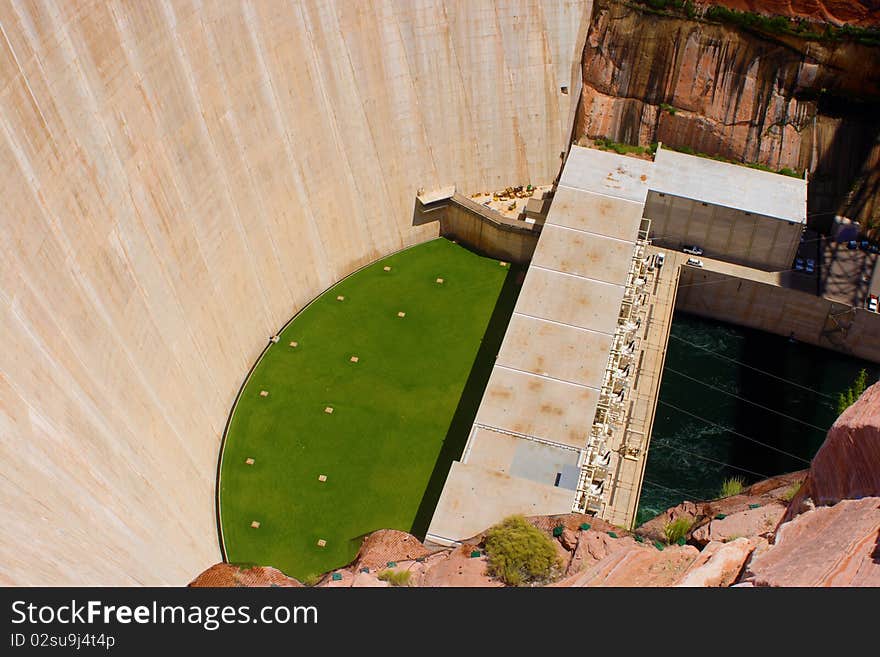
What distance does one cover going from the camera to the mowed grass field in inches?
1382

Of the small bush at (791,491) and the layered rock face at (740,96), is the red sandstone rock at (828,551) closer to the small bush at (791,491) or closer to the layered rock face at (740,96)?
the small bush at (791,491)

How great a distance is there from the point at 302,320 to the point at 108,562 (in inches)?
724

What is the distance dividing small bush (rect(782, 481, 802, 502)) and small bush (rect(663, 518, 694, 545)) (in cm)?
324

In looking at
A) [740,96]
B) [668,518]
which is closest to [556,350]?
A: [668,518]

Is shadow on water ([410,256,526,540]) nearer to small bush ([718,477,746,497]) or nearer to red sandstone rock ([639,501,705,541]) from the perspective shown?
red sandstone rock ([639,501,705,541])

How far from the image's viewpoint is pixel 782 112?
163ft

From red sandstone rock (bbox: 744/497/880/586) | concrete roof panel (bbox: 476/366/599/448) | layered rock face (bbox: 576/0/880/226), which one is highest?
layered rock face (bbox: 576/0/880/226)

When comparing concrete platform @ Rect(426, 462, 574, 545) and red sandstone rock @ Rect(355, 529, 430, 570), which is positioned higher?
concrete platform @ Rect(426, 462, 574, 545)

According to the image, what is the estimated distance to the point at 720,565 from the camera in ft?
77.2

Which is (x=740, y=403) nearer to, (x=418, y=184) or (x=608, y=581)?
(x=418, y=184)

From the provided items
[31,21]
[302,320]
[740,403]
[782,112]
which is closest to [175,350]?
[302,320]

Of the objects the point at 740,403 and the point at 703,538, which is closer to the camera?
the point at 703,538

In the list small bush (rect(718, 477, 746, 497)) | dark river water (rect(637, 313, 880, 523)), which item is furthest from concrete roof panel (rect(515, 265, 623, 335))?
small bush (rect(718, 477, 746, 497))

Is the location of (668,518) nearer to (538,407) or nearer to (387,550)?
(538,407)
